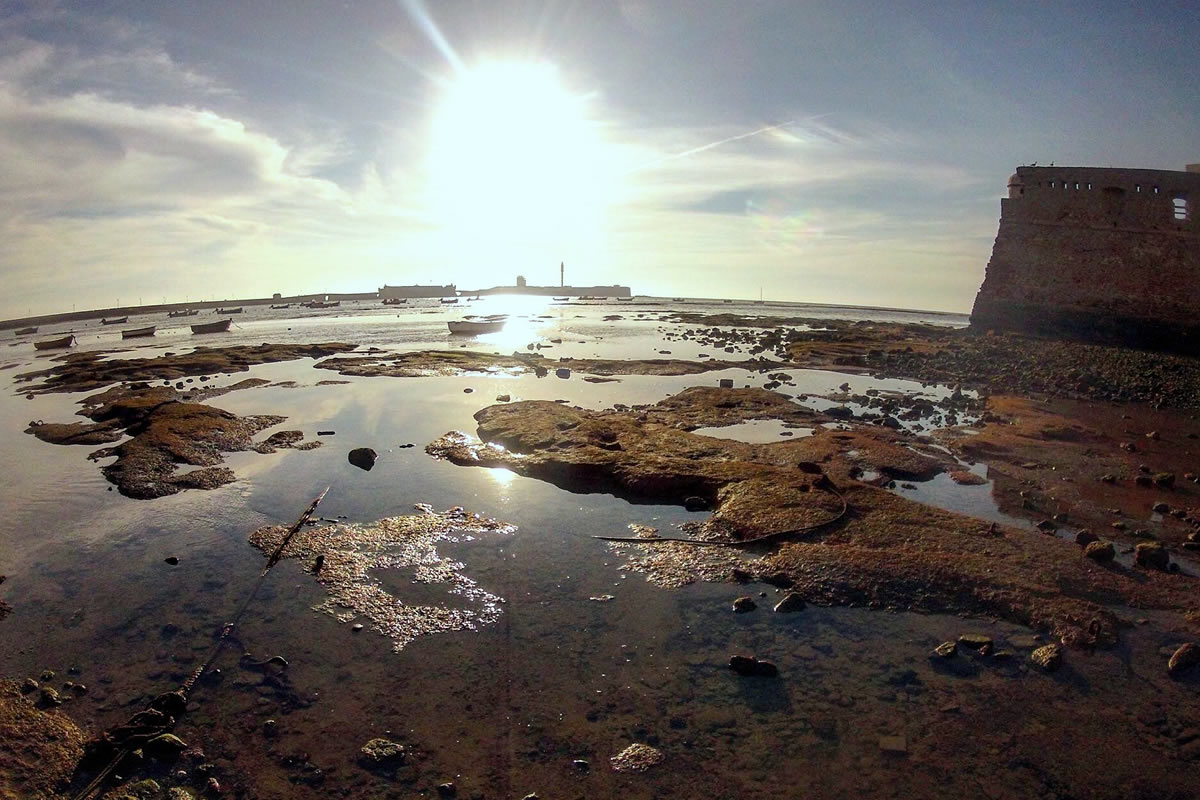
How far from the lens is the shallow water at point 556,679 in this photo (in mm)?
4750

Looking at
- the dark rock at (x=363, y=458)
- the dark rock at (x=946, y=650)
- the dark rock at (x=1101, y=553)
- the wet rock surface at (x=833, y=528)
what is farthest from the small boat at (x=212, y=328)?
the dark rock at (x=1101, y=553)

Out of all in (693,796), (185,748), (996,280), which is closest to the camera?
(693,796)

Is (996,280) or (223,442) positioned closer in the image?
(223,442)

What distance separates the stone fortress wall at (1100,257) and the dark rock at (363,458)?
31255mm

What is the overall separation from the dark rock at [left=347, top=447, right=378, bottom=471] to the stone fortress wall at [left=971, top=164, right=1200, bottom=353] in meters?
31.3

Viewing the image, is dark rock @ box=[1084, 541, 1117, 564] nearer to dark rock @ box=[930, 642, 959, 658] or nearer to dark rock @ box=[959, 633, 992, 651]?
dark rock @ box=[959, 633, 992, 651]

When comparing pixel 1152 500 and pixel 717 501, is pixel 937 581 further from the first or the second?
pixel 1152 500

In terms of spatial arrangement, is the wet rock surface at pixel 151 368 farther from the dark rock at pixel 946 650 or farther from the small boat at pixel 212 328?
the dark rock at pixel 946 650

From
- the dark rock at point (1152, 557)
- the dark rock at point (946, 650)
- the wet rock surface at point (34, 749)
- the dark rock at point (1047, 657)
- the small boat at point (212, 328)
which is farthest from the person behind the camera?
the small boat at point (212, 328)

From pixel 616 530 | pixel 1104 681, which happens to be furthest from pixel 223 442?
pixel 1104 681

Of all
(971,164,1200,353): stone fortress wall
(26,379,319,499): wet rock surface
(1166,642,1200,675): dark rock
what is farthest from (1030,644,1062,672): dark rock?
(971,164,1200,353): stone fortress wall

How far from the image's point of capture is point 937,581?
736cm

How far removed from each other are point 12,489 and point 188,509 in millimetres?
4182

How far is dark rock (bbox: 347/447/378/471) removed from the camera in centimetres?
1279
